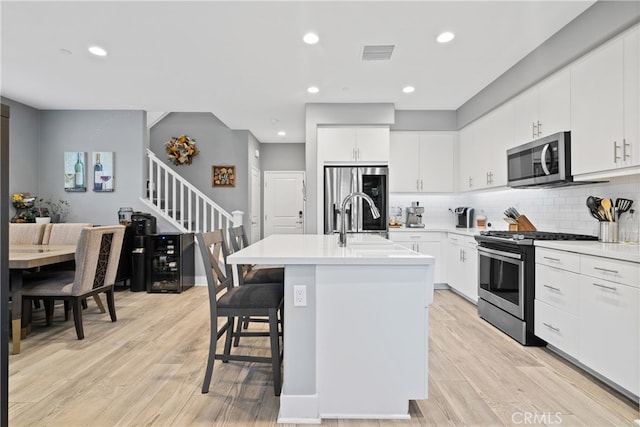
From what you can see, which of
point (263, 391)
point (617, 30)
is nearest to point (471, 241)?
point (617, 30)

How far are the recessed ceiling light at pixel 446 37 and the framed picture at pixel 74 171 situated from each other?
5189 mm

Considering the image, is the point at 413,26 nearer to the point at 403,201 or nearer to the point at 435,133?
the point at 435,133

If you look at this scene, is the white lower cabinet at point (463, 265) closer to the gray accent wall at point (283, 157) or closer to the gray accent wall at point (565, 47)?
the gray accent wall at point (565, 47)

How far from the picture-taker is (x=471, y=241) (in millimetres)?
4113

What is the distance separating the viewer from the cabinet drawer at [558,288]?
2.44 meters

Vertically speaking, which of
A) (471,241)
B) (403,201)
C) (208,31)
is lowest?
(471,241)

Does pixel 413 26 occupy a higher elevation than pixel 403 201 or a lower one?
higher

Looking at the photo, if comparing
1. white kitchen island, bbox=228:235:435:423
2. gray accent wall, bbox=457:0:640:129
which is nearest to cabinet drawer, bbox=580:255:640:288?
white kitchen island, bbox=228:235:435:423

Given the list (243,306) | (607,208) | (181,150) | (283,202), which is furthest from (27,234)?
(607,208)

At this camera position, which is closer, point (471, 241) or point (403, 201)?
point (471, 241)

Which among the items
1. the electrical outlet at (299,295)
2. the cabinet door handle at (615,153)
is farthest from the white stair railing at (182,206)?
the cabinet door handle at (615,153)

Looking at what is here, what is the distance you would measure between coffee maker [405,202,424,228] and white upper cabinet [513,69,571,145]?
1712 mm

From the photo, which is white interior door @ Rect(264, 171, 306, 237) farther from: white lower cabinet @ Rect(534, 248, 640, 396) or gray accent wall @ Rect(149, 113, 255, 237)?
white lower cabinet @ Rect(534, 248, 640, 396)

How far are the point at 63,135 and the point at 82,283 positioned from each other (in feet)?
→ 11.2
